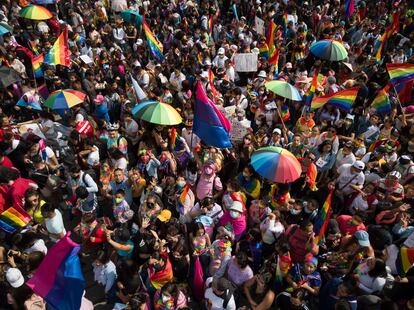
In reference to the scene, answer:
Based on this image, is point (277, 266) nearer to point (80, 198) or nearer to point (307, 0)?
point (80, 198)

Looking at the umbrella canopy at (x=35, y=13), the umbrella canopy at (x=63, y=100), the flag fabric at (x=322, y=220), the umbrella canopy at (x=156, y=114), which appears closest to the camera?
the flag fabric at (x=322, y=220)

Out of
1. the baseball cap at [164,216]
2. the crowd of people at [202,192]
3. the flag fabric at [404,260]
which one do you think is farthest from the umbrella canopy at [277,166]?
the flag fabric at [404,260]

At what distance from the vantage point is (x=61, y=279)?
385cm

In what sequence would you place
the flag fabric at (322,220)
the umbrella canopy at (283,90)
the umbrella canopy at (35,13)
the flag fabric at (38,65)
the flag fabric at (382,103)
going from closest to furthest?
the flag fabric at (322,220), the umbrella canopy at (283,90), the flag fabric at (382,103), the flag fabric at (38,65), the umbrella canopy at (35,13)

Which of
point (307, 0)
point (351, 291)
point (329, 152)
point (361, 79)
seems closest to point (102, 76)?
point (329, 152)

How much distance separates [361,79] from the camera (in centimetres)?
884

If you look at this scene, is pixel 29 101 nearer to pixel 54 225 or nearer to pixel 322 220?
pixel 54 225

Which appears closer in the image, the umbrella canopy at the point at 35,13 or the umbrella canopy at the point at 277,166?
the umbrella canopy at the point at 277,166

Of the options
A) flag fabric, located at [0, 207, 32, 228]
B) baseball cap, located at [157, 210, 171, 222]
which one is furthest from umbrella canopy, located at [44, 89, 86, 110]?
baseball cap, located at [157, 210, 171, 222]

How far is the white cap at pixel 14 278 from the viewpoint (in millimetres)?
4020

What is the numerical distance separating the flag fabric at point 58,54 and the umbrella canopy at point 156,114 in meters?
2.77

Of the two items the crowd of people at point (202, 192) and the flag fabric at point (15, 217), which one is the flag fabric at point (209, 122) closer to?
the crowd of people at point (202, 192)

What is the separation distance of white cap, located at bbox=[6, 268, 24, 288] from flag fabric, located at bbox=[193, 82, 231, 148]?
3.14m

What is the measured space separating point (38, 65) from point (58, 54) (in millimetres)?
701
